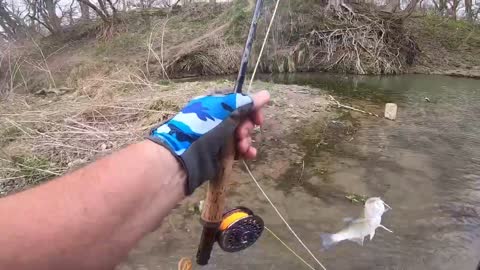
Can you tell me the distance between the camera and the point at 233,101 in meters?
1.28

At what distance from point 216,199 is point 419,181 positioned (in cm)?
307

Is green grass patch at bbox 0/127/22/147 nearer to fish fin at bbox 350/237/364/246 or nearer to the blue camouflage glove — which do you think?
fish fin at bbox 350/237/364/246

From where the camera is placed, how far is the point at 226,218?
168 cm

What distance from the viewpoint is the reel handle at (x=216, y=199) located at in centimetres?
135

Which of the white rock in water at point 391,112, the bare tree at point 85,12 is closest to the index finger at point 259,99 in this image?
the white rock in water at point 391,112

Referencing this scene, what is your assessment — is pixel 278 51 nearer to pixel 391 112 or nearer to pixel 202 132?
pixel 391 112

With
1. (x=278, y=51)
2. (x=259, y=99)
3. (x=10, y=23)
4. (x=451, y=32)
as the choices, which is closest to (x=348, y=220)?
(x=259, y=99)

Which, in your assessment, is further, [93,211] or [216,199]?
[216,199]

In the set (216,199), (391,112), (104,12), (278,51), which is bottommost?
(391,112)

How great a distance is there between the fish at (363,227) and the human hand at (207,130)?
1945mm

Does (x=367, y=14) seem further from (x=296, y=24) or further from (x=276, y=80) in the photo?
(x=276, y=80)

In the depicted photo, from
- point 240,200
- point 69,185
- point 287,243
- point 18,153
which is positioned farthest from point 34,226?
point 18,153

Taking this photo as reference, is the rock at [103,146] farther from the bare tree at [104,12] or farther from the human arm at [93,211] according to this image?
the bare tree at [104,12]

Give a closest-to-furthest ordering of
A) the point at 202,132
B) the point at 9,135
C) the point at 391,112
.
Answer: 1. the point at 202,132
2. the point at 9,135
3. the point at 391,112
